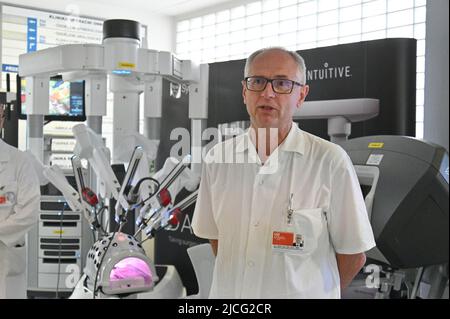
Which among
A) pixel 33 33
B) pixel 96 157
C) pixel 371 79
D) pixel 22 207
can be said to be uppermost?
pixel 33 33

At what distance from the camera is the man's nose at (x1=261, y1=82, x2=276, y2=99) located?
1186mm

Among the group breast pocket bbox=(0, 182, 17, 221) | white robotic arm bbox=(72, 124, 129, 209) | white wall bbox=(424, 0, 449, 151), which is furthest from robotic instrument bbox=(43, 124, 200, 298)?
white wall bbox=(424, 0, 449, 151)

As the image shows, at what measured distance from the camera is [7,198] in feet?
5.66

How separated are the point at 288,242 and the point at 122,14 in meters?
1.34

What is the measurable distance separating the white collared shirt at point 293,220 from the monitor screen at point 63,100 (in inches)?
34.9

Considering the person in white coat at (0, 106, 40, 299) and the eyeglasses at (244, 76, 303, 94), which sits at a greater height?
the eyeglasses at (244, 76, 303, 94)

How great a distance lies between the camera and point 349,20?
225 centimetres

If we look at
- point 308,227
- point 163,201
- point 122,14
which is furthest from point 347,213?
point 122,14

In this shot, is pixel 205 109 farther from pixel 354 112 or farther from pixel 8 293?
pixel 8 293

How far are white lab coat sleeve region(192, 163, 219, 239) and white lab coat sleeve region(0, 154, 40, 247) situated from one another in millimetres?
677

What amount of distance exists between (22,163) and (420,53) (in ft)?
4.48

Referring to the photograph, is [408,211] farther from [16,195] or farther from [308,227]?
[16,195]

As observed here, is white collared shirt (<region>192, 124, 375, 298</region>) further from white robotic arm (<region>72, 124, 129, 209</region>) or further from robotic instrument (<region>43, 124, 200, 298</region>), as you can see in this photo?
white robotic arm (<region>72, 124, 129, 209</region>)
